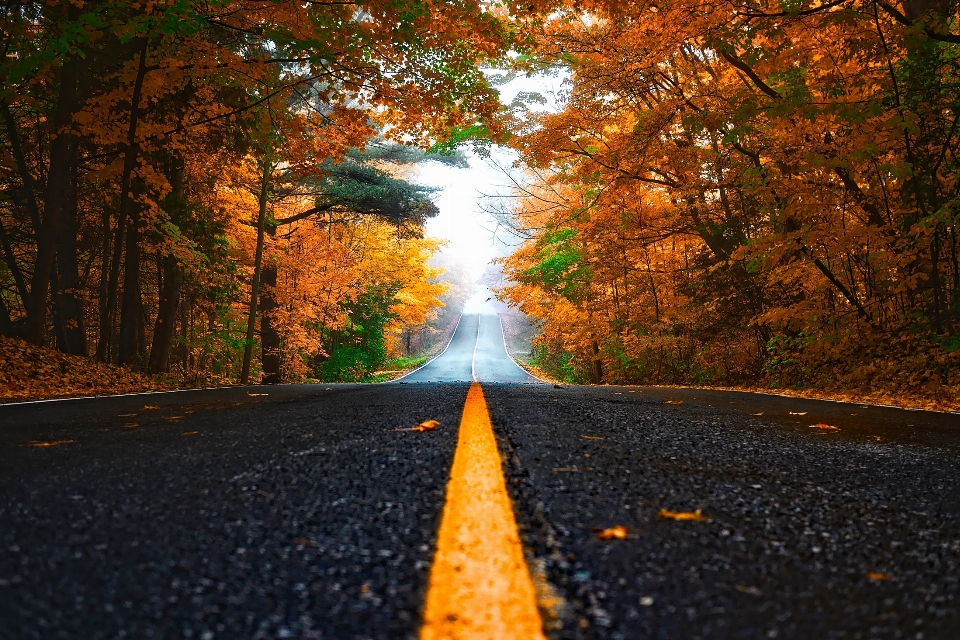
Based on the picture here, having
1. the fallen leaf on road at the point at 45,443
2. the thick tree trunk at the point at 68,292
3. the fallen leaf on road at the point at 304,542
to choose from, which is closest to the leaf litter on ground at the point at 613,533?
the fallen leaf on road at the point at 304,542

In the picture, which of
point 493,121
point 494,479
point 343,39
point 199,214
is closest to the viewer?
point 494,479

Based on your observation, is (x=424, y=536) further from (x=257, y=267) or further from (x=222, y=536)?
(x=257, y=267)

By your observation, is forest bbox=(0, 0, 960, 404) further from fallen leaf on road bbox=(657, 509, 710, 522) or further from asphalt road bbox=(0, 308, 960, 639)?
fallen leaf on road bbox=(657, 509, 710, 522)

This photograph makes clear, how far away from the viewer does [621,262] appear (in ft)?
60.0

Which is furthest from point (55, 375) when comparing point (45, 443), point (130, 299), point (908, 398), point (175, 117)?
point (908, 398)

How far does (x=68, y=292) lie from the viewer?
11.4m

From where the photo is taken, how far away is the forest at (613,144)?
850cm

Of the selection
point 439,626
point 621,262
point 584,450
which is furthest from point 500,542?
point 621,262

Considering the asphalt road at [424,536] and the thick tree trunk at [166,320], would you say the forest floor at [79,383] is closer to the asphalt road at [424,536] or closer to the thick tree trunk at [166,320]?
the thick tree trunk at [166,320]

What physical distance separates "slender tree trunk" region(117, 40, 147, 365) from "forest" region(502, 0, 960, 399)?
7.39 m

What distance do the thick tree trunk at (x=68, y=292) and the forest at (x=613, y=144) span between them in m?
0.06

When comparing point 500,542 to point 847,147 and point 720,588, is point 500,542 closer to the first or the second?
point 720,588

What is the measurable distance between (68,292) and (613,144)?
11.4 metres

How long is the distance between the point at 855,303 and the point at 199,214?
13.9 metres
